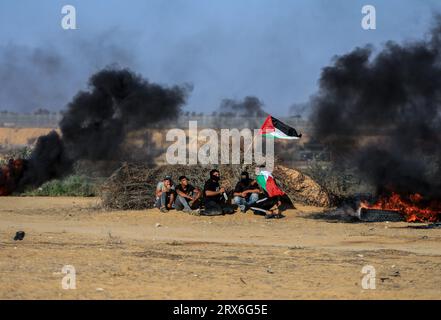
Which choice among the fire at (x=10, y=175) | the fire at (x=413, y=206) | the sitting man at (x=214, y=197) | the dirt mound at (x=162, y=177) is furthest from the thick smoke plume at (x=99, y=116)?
the fire at (x=413, y=206)

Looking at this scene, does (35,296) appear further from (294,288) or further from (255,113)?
(255,113)

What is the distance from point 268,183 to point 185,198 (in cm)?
222

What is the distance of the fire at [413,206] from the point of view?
20.8 metres

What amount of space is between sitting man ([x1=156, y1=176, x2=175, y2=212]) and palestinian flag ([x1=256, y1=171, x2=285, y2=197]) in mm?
2323

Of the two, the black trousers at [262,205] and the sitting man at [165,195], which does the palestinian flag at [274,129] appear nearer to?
the black trousers at [262,205]

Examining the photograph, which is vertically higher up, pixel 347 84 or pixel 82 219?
pixel 347 84

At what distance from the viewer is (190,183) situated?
2356cm

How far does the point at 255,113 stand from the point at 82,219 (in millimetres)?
15297

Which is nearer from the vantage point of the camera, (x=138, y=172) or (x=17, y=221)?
(x=17, y=221)

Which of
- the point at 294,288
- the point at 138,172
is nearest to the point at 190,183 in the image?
the point at 138,172

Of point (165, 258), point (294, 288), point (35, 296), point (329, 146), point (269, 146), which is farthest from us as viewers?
point (269, 146)

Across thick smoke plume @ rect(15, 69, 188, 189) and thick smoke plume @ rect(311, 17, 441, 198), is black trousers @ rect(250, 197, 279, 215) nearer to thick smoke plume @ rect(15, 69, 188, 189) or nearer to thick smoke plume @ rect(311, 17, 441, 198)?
thick smoke plume @ rect(311, 17, 441, 198)

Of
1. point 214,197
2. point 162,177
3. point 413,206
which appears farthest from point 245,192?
point 413,206

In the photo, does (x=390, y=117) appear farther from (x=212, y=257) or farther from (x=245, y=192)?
(x=212, y=257)
